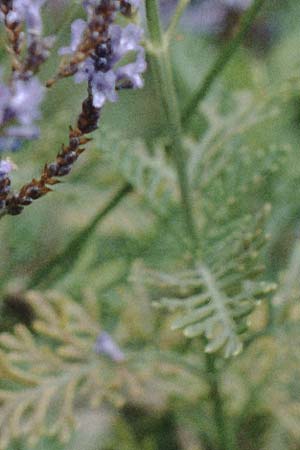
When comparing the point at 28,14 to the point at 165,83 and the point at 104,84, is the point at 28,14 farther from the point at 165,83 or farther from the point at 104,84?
the point at 165,83

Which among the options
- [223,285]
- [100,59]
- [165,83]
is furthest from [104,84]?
[223,285]

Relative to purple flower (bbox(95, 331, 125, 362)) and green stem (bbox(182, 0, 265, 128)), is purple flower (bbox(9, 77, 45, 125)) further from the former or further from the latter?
purple flower (bbox(95, 331, 125, 362))

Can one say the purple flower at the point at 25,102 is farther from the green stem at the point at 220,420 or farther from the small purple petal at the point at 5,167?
the green stem at the point at 220,420

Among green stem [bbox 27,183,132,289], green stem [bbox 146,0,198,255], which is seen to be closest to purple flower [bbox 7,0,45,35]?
green stem [bbox 146,0,198,255]

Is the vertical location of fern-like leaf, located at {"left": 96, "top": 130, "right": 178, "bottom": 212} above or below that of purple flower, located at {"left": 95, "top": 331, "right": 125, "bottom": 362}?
above

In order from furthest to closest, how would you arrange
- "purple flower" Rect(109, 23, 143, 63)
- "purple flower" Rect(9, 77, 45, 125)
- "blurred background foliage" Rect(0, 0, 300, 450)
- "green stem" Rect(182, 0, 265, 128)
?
"blurred background foliage" Rect(0, 0, 300, 450) < "green stem" Rect(182, 0, 265, 128) < "purple flower" Rect(109, 23, 143, 63) < "purple flower" Rect(9, 77, 45, 125)

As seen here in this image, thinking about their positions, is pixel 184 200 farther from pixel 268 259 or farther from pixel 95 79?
pixel 268 259

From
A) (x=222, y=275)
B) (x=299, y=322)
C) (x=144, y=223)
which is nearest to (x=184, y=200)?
(x=222, y=275)
